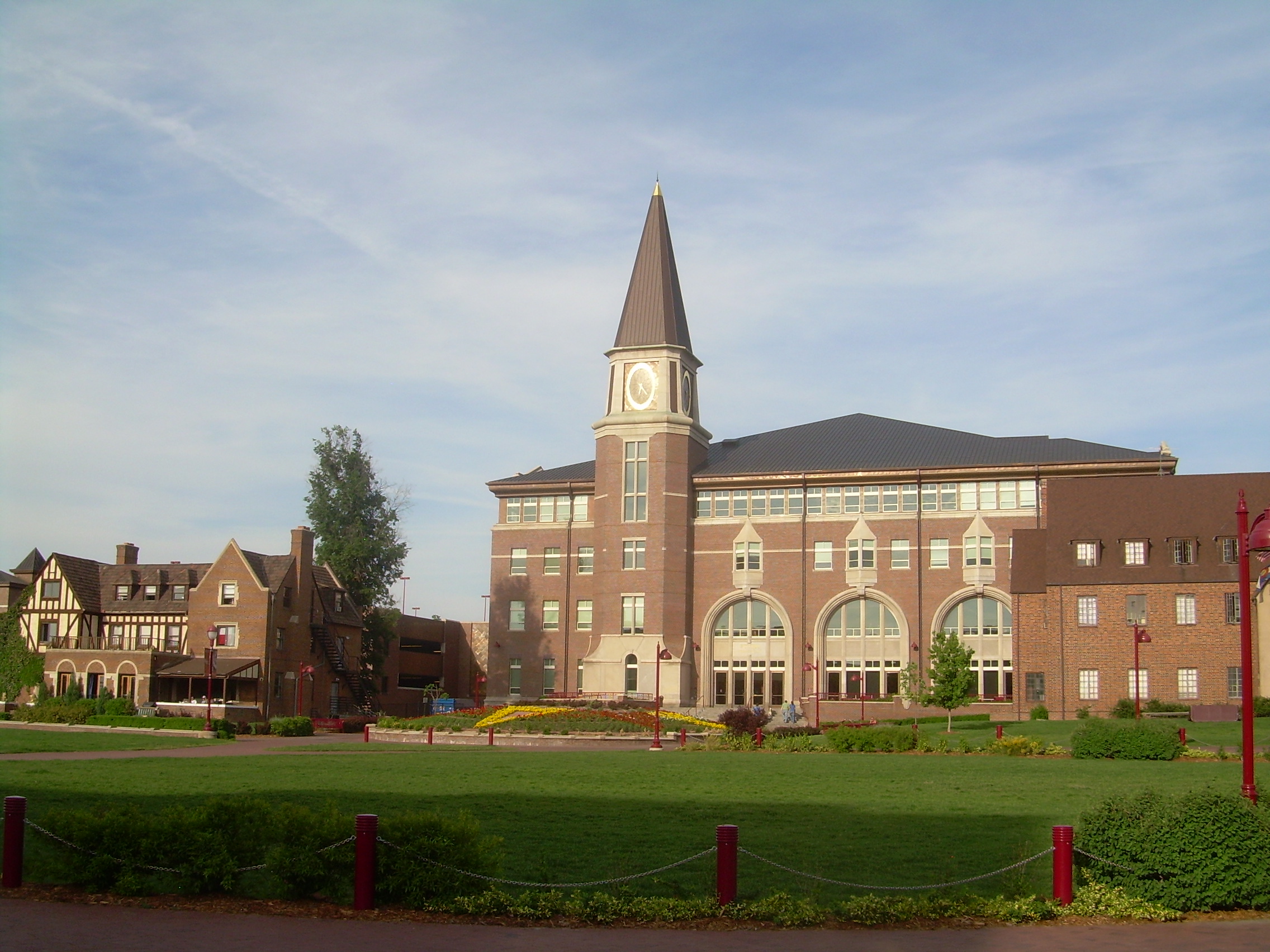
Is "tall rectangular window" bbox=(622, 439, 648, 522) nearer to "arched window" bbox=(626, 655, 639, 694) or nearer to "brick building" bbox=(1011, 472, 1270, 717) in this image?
"arched window" bbox=(626, 655, 639, 694)

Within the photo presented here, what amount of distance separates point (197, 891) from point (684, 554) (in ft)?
205

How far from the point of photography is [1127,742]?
1260 inches

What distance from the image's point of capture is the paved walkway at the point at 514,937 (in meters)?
11.0

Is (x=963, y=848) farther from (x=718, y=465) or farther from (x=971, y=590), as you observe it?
(x=718, y=465)

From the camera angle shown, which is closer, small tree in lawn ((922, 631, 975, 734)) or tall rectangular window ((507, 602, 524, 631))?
small tree in lawn ((922, 631, 975, 734))

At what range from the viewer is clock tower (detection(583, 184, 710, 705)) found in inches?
2894

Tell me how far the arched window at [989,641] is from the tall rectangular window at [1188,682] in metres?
12.3

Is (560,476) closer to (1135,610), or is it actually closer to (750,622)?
(750,622)

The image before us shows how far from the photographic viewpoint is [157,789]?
2172cm

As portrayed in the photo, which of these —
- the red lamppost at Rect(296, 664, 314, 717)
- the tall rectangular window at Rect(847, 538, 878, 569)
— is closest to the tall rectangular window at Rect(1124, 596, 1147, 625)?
the tall rectangular window at Rect(847, 538, 878, 569)

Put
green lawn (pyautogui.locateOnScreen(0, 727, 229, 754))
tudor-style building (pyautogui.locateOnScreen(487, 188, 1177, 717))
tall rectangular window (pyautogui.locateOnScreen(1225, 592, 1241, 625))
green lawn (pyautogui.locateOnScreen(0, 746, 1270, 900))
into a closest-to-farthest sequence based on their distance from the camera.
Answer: green lawn (pyautogui.locateOnScreen(0, 746, 1270, 900)) < green lawn (pyautogui.locateOnScreen(0, 727, 229, 754)) < tall rectangular window (pyautogui.locateOnScreen(1225, 592, 1241, 625)) < tudor-style building (pyautogui.locateOnScreen(487, 188, 1177, 717))

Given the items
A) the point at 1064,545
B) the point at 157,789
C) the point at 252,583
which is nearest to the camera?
the point at 157,789

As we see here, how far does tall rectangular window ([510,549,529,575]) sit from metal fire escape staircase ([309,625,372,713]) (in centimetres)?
1190

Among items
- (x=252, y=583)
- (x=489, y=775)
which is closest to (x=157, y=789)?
(x=489, y=775)
